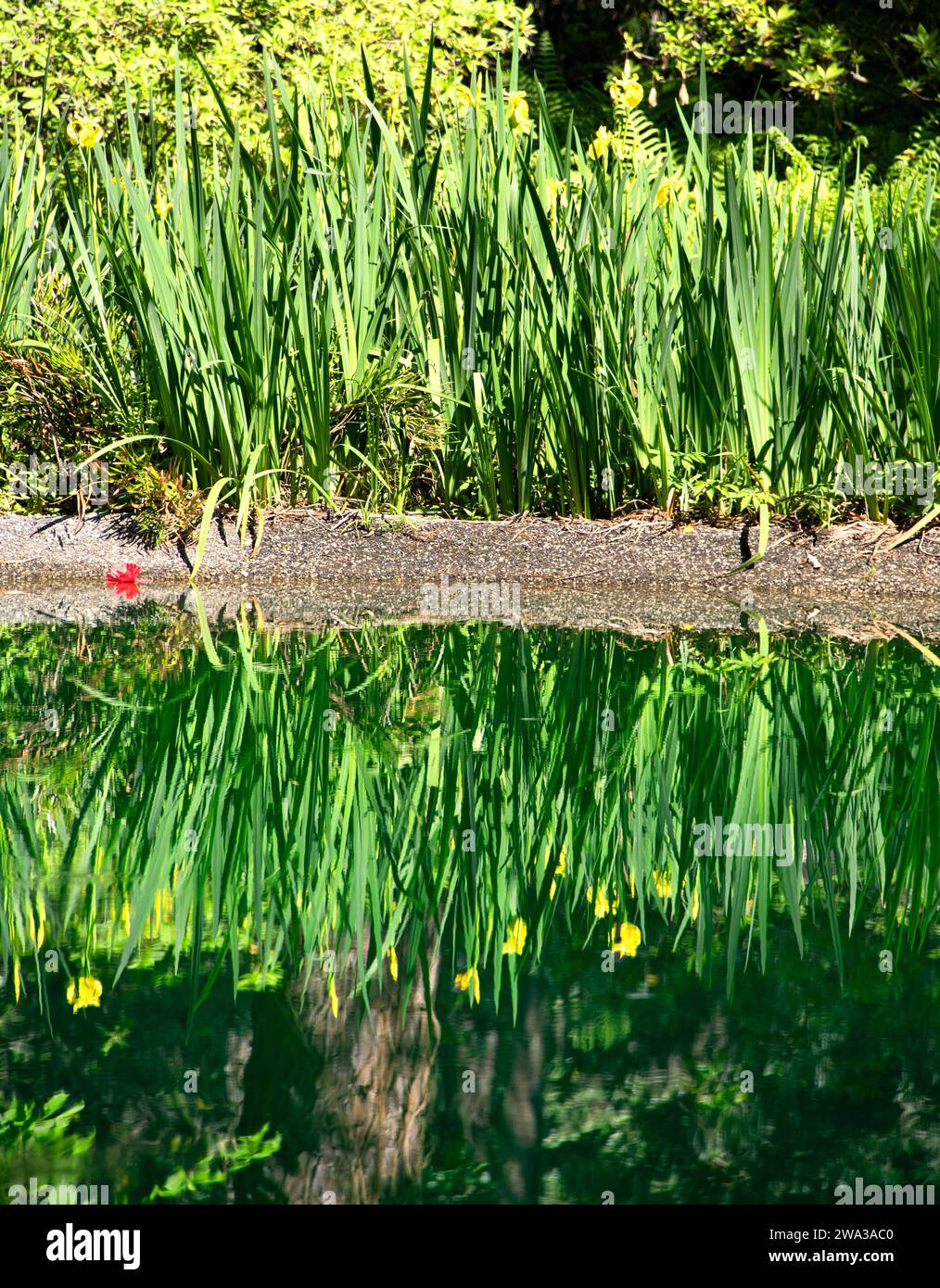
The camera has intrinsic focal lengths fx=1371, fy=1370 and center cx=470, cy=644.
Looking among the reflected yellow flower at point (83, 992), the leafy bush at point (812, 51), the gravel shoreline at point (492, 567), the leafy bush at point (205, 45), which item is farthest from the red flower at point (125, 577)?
the leafy bush at point (812, 51)

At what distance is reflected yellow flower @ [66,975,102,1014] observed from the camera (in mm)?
1683

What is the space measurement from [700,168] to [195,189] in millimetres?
1745

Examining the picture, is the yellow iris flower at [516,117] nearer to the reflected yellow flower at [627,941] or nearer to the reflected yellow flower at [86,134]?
the reflected yellow flower at [86,134]

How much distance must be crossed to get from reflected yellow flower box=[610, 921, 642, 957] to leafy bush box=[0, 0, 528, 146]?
6852 mm

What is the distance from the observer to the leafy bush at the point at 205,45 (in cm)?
812

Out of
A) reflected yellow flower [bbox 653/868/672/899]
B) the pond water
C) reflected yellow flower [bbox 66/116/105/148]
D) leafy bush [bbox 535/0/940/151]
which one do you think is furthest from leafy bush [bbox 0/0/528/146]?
reflected yellow flower [bbox 653/868/672/899]

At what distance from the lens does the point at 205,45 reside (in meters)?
8.73

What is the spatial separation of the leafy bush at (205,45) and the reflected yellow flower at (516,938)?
6.84 meters

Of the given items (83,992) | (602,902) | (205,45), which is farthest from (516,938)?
(205,45)

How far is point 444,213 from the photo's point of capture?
16.0ft

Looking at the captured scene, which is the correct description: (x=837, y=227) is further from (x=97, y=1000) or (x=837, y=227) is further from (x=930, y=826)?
(x=97, y=1000)

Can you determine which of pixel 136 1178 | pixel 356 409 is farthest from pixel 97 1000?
pixel 356 409

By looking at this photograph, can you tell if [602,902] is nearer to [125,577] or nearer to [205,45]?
[125,577]

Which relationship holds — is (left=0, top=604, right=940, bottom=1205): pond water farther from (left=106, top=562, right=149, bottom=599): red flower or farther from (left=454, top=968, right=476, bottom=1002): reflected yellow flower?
(left=106, top=562, right=149, bottom=599): red flower
